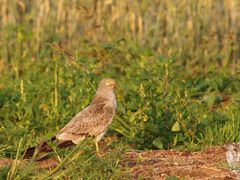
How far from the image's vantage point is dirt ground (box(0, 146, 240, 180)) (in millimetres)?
5888

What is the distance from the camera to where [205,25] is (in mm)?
11711

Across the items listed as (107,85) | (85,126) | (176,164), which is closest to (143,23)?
(107,85)

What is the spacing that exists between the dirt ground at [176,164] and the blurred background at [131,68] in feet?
1.29

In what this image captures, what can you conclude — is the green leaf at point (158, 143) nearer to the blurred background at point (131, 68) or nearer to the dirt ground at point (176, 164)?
the blurred background at point (131, 68)

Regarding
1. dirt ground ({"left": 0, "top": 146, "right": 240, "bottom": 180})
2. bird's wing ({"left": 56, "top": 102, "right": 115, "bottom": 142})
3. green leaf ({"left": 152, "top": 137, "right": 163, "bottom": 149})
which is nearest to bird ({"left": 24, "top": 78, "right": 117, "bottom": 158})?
bird's wing ({"left": 56, "top": 102, "right": 115, "bottom": 142})

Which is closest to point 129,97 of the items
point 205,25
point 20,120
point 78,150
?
point 20,120

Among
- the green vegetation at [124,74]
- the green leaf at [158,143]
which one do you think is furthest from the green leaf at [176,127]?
the green leaf at [158,143]

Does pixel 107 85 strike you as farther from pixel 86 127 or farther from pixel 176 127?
pixel 176 127

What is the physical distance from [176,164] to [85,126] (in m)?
0.96

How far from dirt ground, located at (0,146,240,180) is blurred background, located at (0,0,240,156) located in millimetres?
394

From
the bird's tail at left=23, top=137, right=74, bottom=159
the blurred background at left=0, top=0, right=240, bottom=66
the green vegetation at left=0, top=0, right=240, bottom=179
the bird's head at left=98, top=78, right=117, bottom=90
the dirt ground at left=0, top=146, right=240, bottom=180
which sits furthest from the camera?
the blurred background at left=0, top=0, right=240, bottom=66

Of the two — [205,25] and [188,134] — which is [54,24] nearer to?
[205,25]

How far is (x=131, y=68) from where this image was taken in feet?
32.8

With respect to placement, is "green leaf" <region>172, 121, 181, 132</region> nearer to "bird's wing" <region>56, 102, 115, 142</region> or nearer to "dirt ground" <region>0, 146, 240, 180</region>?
"dirt ground" <region>0, 146, 240, 180</region>
